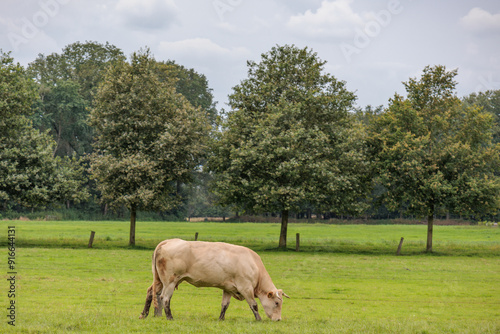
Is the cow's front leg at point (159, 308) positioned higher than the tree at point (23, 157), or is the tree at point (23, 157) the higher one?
the tree at point (23, 157)

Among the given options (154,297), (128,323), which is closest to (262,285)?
(154,297)

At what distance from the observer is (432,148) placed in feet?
147

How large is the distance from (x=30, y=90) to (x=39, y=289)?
25.6 metres

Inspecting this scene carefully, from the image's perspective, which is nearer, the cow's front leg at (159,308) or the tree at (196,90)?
the cow's front leg at (159,308)

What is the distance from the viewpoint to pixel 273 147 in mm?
42281

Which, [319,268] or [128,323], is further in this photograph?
[319,268]

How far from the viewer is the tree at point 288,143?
42.0m

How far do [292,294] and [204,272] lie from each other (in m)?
8.80

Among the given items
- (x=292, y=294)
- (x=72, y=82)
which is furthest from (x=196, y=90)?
(x=292, y=294)

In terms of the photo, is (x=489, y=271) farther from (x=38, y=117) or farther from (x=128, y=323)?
(x=38, y=117)

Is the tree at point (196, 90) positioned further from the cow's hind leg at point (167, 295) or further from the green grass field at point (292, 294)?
the cow's hind leg at point (167, 295)

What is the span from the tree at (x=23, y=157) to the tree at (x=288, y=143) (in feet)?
41.5

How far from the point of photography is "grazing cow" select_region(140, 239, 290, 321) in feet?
47.8

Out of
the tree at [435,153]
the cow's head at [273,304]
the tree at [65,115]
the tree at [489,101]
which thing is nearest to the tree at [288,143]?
the tree at [435,153]
